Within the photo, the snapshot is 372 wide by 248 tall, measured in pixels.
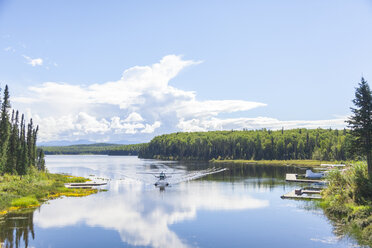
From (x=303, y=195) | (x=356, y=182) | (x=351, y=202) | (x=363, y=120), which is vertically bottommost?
(x=303, y=195)

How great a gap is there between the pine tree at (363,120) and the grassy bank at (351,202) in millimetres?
2177

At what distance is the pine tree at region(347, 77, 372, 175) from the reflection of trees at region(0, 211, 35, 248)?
3900 centimetres

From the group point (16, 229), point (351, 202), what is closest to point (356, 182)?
point (351, 202)

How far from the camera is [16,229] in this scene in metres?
31.6

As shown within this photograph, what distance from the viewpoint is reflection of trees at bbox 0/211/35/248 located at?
1091 inches

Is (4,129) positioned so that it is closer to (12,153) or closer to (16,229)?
(12,153)

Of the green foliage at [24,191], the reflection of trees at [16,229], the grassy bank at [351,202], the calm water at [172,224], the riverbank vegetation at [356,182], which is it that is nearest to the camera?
the reflection of trees at [16,229]

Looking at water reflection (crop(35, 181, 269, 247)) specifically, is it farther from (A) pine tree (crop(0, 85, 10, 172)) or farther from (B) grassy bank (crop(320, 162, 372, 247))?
(A) pine tree (crop(0, 85, 10, 172))

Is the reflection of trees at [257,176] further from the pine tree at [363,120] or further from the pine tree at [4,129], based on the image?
the pine tree at [4,129]

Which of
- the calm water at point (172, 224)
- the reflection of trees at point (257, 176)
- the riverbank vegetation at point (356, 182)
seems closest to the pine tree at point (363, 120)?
the riverbank vegetation at point (356, 182)

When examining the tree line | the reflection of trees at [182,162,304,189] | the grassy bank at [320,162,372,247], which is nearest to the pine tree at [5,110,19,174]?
the tree line

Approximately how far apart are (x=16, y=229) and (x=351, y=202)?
3710cm

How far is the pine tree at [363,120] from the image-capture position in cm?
3912

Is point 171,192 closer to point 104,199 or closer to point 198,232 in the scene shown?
point 104,199
